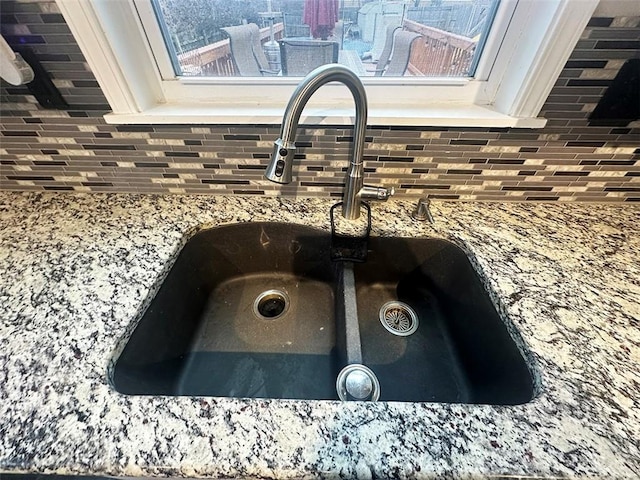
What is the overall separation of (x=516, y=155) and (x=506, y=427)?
608 millimetres

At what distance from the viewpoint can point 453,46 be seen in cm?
70

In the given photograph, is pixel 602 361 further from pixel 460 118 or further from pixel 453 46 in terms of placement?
pixel 453 46

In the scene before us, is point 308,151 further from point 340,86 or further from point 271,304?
point 271,304

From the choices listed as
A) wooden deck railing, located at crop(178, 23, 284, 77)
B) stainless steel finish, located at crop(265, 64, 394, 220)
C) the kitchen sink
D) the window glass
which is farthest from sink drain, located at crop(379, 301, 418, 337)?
wooden deck railing, located at crop(178, 23, 284, 77)

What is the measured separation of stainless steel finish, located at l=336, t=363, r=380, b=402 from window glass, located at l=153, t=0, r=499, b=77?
0.68 meters

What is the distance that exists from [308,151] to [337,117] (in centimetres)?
11

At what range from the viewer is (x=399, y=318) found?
32.1 inches

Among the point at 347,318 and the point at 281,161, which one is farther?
the point at 347,318

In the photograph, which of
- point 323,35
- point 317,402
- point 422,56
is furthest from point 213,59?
point 317,402

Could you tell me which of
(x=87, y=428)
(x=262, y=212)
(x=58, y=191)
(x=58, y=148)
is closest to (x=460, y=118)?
(x=262, y=212)

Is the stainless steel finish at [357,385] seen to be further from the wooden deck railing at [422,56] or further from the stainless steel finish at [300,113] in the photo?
the wooden deck railing at [422,56]

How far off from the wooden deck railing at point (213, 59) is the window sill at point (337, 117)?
0.10 m

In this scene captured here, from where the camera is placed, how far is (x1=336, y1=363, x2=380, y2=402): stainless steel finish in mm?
569

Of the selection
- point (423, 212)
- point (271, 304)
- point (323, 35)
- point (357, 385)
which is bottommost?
point (271, 304)
